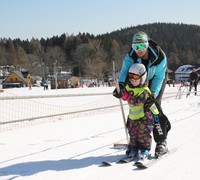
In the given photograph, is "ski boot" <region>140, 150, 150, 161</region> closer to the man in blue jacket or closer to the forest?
the man in blue jacket

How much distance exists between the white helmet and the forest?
236 feet

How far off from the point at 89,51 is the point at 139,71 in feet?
335

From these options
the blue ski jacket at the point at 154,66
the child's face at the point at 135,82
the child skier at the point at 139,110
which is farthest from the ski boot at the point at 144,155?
the child's face at the point at 135,82

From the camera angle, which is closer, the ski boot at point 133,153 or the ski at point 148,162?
the ski at point 148,162

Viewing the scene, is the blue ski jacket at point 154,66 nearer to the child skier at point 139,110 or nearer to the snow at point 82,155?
the child skier at point 139,110

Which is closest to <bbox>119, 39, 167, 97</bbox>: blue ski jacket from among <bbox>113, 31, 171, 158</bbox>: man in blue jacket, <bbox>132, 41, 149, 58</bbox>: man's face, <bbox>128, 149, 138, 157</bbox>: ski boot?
<bbox>113, 31, 171, 158</bbox>: man in blue jacket

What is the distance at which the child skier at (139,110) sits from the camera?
13.9 feet

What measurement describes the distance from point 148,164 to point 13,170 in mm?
1701

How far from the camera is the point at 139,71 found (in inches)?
167

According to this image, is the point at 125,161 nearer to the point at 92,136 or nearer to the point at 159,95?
the point at 159,95

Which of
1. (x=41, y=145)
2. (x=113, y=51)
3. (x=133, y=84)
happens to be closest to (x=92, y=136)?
(x=41, y=145)

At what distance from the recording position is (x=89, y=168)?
13.3ft

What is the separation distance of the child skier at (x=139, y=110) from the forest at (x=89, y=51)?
235 feet

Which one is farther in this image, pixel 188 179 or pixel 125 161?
pixel 125 161
